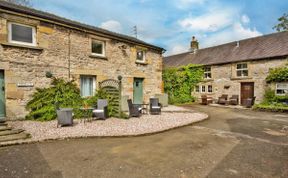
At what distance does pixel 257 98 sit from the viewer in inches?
632

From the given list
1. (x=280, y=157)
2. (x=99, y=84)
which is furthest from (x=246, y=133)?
(x=99, y=84)

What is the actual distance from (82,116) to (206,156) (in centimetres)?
666

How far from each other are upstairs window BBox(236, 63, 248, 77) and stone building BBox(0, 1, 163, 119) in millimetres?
10881

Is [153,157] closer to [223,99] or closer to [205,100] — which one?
[205,100]

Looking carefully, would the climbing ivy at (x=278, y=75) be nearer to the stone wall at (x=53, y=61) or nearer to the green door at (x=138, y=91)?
the green door at (x=138, y=91)

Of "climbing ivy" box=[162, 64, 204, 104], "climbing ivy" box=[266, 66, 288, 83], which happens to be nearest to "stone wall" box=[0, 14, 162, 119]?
"climbing ivy" box=[162, 64, 204, 104]

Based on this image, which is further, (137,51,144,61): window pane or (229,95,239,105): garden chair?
(229,95,239,105): garden chair

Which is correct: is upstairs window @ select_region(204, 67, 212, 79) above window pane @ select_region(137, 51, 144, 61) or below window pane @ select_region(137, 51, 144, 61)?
below

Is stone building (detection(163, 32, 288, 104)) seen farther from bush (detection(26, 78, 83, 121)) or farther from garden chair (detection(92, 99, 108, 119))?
bush (detection(26, 78, 83, 121))

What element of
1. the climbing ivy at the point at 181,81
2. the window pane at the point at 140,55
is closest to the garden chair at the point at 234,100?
the climbing ivy at the point at 181,81

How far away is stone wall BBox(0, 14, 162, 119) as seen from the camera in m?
7.59

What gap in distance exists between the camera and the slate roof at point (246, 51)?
52.0ft

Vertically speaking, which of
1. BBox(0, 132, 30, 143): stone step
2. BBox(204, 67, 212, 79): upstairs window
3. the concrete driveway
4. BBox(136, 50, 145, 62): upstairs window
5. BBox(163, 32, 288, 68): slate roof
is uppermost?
BBox(163, 32, 288, 68): slate roof

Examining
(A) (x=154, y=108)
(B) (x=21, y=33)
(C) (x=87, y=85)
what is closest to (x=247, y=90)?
(A) (x=154, y=108)
